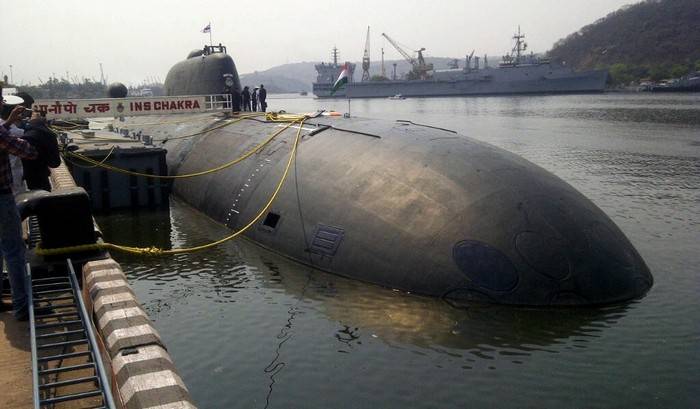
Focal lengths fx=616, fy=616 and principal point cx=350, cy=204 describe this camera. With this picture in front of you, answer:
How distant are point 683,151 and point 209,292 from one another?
30.5 m

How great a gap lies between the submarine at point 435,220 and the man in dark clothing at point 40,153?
4859mm

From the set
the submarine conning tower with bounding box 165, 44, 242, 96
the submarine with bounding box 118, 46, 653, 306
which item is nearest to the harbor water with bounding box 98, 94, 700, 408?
the submarine with bounding box 118, 46, 653, 306

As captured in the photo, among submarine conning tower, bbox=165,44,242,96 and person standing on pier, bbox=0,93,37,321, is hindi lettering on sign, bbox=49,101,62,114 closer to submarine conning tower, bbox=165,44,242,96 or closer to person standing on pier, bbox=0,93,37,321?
submarine conning tower, bbox=165,44,242,96

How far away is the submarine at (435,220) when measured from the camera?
10.2 meters

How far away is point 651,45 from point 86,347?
611 feet

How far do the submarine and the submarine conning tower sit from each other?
1207 cm

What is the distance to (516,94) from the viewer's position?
130500mm

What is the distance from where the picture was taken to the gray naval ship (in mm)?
125500

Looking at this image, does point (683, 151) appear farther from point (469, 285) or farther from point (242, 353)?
point (242, 353)

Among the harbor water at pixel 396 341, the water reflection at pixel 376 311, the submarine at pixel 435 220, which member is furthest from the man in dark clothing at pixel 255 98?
the water reflection at pixel 376 311

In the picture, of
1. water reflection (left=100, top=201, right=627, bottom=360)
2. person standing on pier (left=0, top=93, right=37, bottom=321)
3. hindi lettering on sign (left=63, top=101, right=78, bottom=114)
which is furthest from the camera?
hindi lettering on sign (left=63, top=101, right=78, bottom=114)

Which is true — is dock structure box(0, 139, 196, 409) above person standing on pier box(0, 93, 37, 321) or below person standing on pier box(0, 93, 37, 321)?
below

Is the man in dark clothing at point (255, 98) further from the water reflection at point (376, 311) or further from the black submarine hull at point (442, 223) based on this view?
the water reflection at point (376, 311)

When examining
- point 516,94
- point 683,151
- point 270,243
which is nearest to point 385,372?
point 270,243
